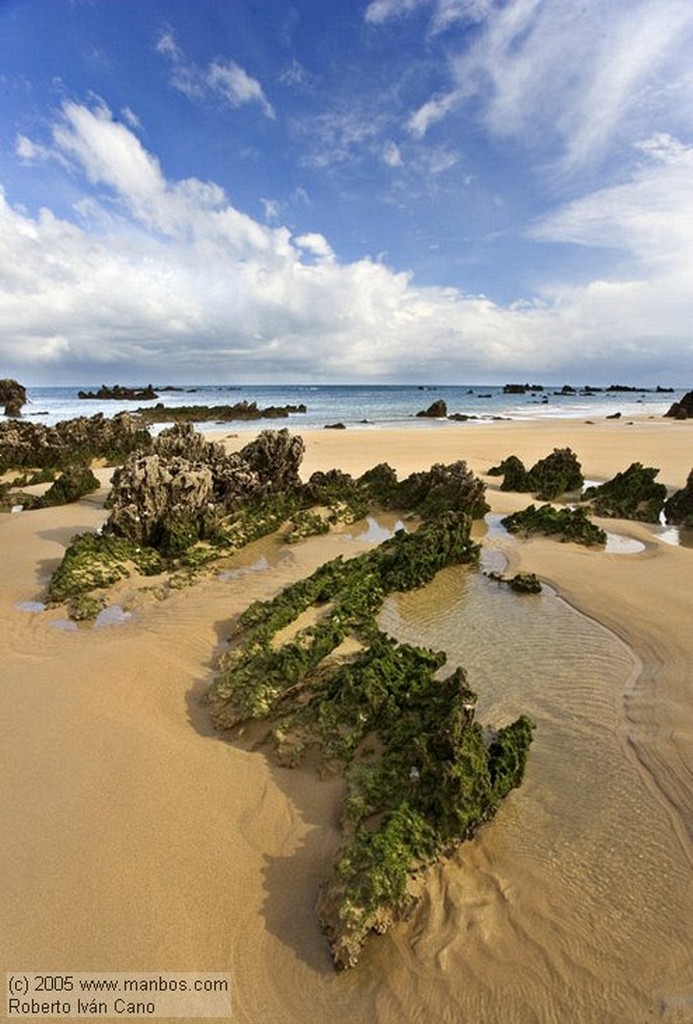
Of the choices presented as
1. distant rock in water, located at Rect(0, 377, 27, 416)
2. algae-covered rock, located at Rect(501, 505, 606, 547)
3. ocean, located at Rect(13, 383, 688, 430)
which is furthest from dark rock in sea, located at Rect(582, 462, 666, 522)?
distant rock in water, located at Rect(0, 377, 27, 416)

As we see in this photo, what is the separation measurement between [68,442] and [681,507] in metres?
18.8

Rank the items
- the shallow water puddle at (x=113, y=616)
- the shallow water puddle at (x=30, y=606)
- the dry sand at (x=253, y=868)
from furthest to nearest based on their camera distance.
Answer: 1. the shallow water puddle at (x=30, y=606)
2. the shallow water puddle at (x=113, y=616)
3. the dry sand at (x=253, y=868)

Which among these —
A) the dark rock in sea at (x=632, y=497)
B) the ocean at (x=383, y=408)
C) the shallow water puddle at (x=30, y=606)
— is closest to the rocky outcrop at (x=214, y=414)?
the ocean at (x=383, y=408)

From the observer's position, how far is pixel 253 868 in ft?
9.27

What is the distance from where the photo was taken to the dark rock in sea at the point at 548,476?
484 inches

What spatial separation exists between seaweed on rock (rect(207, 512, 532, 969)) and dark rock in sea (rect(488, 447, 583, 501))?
7877mm

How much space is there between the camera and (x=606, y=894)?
2.72m

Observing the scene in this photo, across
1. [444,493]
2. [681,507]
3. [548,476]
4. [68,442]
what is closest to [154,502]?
[444,493]

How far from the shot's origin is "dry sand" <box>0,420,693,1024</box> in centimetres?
229

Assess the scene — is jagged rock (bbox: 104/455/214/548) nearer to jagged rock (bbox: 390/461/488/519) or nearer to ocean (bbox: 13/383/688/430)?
jagged rock (bbox: 390/461/488/519)

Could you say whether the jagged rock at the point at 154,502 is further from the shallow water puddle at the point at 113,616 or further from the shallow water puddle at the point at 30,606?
the shallow water puddle at the point at 113,616

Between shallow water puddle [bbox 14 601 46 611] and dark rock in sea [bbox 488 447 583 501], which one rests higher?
dark rock in sea [bbox 488 447 583 501]

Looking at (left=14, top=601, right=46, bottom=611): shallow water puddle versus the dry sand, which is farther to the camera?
(left=14, top=601, right=46, bottom=611): shallow water puddle

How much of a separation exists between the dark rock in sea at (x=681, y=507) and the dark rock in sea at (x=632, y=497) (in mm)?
223
